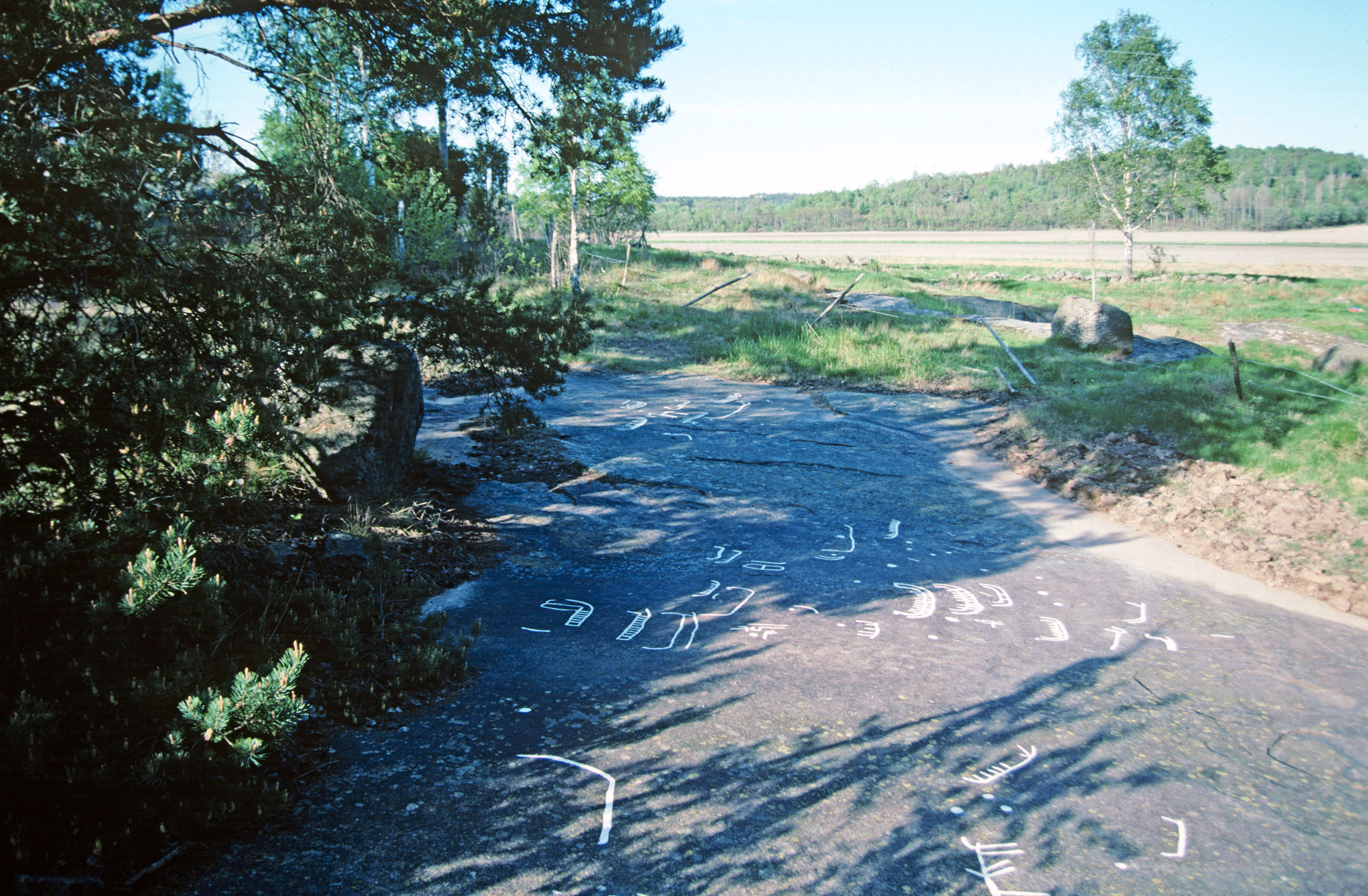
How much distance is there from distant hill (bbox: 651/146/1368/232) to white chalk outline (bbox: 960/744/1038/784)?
41.0 metres

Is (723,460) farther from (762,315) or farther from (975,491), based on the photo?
(762,315)

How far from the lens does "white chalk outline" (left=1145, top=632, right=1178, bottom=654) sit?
4520mm

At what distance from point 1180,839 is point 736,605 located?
100 inches

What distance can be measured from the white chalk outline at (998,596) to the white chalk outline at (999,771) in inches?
68.6

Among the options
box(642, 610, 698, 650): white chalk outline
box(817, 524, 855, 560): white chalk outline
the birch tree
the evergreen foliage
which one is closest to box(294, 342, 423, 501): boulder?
the evergreen foliage

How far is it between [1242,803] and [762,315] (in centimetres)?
1452

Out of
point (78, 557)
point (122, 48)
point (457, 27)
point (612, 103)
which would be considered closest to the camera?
point (78, 557)

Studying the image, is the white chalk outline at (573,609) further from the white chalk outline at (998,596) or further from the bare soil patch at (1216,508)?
the bare soil patch at (1216,508)

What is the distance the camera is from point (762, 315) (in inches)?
668

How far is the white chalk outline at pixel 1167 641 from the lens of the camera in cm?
452

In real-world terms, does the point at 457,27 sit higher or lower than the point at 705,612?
higher

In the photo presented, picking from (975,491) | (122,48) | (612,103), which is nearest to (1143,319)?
Answer: (975,491)

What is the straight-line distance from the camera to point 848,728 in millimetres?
3535

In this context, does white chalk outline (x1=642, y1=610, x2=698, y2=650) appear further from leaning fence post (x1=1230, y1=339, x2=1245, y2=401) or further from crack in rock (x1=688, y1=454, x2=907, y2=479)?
leaning fence post (x1=1230, y1=339, x2=1245, y2=401)
